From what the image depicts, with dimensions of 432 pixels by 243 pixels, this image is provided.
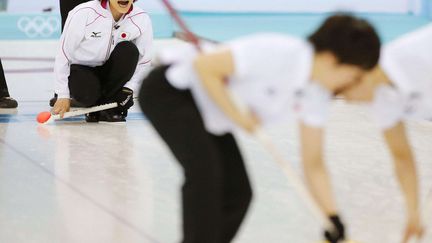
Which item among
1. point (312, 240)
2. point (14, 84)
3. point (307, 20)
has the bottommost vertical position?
point (307, 20)

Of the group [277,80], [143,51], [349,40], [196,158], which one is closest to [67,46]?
[143,51]

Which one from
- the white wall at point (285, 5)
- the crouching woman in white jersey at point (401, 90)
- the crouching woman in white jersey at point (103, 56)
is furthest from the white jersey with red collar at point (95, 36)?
the white wall at point (285, 5)

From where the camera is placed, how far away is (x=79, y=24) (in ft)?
14.4

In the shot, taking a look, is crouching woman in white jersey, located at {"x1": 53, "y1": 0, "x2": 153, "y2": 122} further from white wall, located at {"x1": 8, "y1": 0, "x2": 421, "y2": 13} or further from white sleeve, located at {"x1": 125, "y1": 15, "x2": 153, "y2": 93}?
white wall, located at {"x1": 8, "y1": 0, "x2": 421, "y2": 13}

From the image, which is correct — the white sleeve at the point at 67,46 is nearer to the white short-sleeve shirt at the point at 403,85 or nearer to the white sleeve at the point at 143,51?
the white sleeve at the point at 143,51

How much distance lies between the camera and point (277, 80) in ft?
6.77

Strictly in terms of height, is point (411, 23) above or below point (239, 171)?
below

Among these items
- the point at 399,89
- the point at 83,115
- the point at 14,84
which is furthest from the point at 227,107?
the point at 14,84

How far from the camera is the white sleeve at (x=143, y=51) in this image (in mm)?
4574

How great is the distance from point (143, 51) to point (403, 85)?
253 cm

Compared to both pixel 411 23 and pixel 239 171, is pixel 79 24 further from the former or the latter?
pixel 411 23

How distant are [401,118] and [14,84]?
378cm

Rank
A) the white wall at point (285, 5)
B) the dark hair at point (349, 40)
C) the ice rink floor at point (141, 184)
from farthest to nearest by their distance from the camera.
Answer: the white wall at point (285, 5) → the ice rink floor at point (141, 184) → the dark hair at point (349, 40)

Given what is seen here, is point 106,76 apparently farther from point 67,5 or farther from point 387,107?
point 387,107
